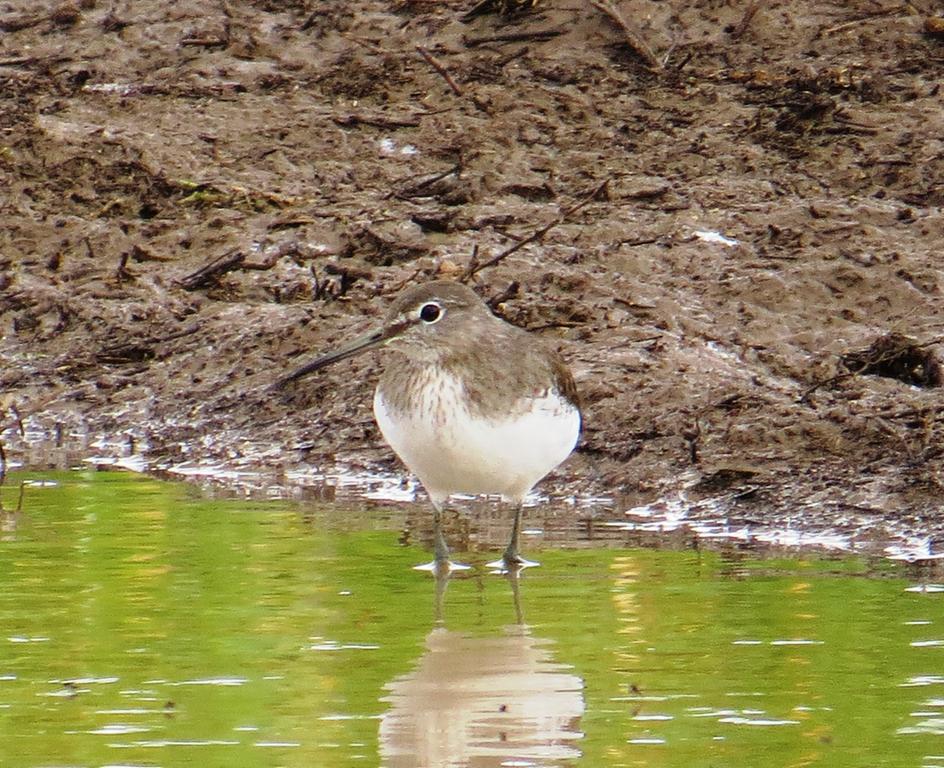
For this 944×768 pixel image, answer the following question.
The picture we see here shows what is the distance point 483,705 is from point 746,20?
26.8 feet

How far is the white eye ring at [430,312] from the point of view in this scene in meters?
8.79

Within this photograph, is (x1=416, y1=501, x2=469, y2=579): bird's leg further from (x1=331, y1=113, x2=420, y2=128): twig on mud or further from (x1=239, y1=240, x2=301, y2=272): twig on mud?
(x1=331, y1=113, x2=420, y2=128): twig on mud

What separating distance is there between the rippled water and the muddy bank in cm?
144

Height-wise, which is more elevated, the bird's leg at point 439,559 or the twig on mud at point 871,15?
the twig on mud at point 871,15

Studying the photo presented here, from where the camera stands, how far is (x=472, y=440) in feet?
27.6

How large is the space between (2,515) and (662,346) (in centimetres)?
339

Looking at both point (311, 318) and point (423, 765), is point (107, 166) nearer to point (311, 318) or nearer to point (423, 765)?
point (311, 318)

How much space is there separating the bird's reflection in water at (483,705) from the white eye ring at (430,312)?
1667 mm

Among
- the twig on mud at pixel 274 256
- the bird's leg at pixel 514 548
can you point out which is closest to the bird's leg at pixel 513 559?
the bird's leg at pixel 514 548

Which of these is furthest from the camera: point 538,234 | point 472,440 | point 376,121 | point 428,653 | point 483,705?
point 376,121

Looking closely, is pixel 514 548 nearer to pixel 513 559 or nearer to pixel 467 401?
pixel 513 559

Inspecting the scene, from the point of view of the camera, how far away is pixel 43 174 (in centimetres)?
1357

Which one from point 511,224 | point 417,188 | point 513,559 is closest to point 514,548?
point 513,559

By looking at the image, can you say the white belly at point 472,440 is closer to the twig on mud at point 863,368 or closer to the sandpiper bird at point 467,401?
the sandpiper bird at point 467,401
